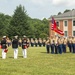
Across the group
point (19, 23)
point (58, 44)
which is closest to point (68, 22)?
point (19, 23)

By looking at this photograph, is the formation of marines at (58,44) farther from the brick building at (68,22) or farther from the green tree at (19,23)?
the green tree at (19,23)

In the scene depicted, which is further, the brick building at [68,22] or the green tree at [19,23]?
the green tree at [19,23]

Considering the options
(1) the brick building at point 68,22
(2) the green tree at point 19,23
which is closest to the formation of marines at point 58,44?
(1) the brick building at point 68,22

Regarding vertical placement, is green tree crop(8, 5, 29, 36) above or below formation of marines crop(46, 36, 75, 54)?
above

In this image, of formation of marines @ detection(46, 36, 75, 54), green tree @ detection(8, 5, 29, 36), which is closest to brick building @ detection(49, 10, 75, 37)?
green tree @ detection(8, 5, 29, 36)

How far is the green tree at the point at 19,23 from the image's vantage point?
77188mm

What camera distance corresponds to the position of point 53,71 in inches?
589

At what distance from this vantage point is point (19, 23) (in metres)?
78.4

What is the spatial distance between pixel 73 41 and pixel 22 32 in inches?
1881

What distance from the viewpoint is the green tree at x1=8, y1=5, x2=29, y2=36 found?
7719 cm

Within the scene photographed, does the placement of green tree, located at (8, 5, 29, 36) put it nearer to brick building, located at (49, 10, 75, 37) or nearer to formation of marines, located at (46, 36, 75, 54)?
brick building, located at (49, 10, 75, 37)

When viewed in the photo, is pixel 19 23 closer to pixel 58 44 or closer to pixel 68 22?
pixel 68 22

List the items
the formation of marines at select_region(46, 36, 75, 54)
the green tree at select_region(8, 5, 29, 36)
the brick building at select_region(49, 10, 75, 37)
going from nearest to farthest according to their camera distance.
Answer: the formation of marines at select_region(46, 36, 75, 54)
the brick building at select_region(49, 10, 75, 37)
the green tree at select_region(8, 5, 29, 36)

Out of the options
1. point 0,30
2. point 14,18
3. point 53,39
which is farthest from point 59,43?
point 0,30
